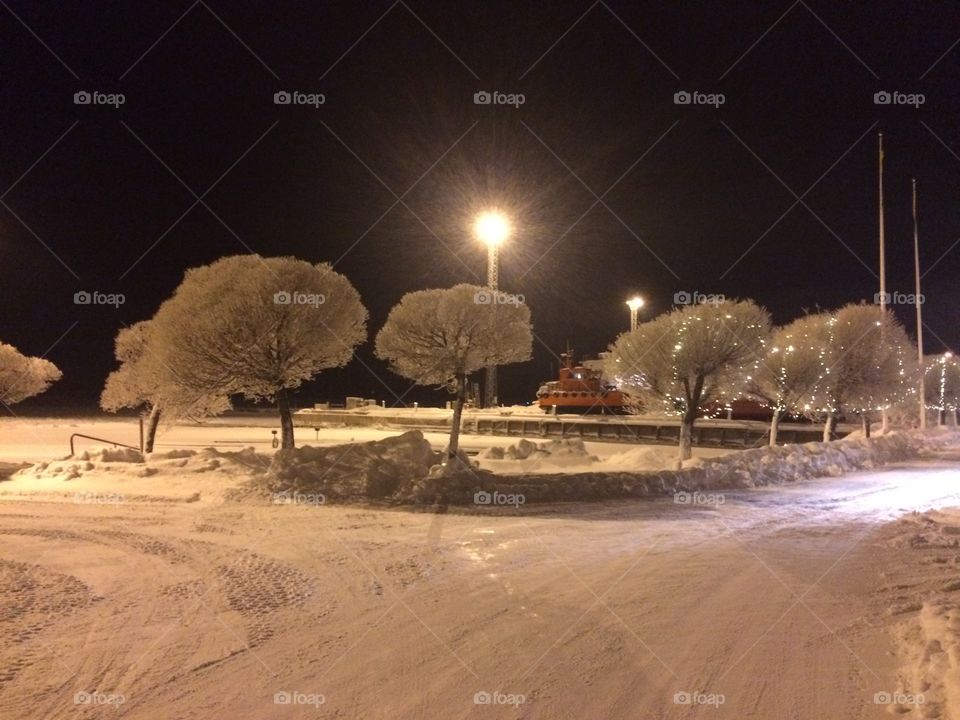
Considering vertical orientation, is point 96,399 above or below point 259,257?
below

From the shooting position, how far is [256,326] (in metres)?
15.0

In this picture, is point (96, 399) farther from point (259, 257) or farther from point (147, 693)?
point (147, 693)

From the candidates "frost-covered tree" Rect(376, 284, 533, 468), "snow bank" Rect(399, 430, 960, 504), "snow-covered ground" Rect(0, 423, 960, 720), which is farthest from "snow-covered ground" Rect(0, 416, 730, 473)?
"snow-covered ground" Rect(0, 423, 960, 720)

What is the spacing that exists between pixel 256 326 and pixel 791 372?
20972 mm

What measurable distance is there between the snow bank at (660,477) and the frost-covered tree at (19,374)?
76.7 feet

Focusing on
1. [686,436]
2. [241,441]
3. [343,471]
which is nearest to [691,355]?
[686,436]

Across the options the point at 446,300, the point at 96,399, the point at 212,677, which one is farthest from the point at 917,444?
the point at 96,399

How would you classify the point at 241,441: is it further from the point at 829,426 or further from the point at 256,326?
the point at 829,426

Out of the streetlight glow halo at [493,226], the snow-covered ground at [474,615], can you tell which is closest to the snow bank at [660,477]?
the snow-covered ground at [474,615]

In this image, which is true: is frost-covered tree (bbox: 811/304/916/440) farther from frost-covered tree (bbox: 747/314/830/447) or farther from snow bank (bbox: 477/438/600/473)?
snow bank (bbox: 477/438/600/473)

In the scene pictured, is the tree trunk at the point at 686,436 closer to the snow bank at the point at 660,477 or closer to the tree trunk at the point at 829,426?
the snow bank at the point at 660,477

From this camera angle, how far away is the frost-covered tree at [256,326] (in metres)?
15.0

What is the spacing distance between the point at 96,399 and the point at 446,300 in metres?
65.1

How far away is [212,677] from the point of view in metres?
5.20
